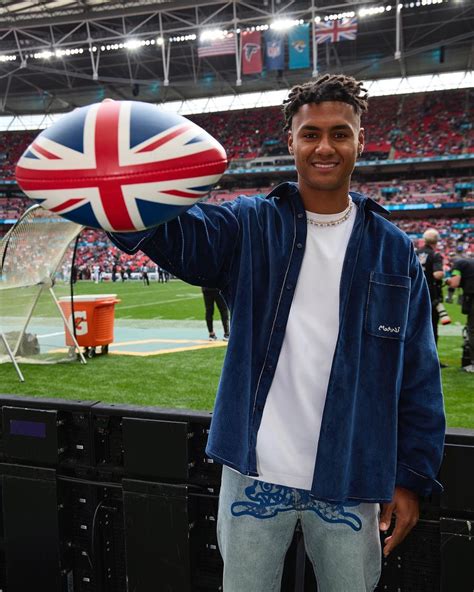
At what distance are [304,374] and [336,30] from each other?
25.7 m

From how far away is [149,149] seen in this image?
4.06ft

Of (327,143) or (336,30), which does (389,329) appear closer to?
(327,143)

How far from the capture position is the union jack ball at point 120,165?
48.7 inches

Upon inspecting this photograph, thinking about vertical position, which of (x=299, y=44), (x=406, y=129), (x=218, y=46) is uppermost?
(x=218, y=46)

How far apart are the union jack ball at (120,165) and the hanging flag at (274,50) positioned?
27.7 m

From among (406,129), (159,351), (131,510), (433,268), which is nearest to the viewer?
(131,510)

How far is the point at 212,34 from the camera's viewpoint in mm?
27062

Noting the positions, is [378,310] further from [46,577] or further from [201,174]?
[46,577]

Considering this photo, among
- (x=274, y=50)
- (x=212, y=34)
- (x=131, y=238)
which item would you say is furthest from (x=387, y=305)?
(x=212, y=34)

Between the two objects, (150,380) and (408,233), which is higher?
(408,233)

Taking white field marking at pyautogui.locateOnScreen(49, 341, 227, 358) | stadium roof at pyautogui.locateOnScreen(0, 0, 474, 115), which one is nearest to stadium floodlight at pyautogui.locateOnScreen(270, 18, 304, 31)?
stadium roof at pyautogui.locateOnScreen(0, 0, 474, 115)

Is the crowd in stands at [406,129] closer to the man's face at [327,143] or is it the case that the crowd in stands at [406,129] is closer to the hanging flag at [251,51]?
the hanging flag at [251,51]

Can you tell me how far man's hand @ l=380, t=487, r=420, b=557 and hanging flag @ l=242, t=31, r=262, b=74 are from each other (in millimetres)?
27795

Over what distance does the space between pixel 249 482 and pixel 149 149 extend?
34.2 inches
